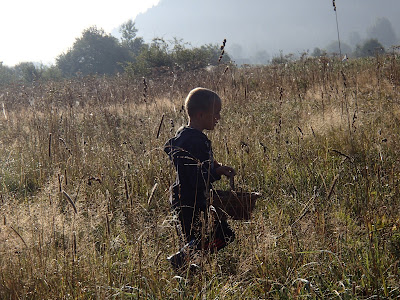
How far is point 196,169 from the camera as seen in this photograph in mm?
2549

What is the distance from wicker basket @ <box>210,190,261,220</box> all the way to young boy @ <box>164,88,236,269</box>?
90 millimetres

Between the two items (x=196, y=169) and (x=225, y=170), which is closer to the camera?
(x=225, y=170)

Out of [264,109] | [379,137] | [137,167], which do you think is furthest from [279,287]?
[264,109]

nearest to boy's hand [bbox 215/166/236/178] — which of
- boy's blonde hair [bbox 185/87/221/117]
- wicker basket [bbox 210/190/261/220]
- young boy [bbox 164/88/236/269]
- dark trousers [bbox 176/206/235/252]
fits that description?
young boy [bbox 164/88/236/269]

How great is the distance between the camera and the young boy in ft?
8.20

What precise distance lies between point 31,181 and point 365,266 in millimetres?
3576

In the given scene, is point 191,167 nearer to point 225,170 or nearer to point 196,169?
point 196,169

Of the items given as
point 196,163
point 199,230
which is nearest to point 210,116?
point 196,163

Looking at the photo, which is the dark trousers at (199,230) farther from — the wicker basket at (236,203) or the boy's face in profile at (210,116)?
the boy's face in profile at (210,116)

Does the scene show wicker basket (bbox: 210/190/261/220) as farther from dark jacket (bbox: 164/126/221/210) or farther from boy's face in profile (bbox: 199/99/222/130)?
boy's face in profile (bbox: 199/99/222/130)

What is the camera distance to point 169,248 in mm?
2613

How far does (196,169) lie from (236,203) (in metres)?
0.35

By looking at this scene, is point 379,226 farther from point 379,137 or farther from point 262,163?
point 379,137

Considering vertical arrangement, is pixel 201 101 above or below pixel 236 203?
above
